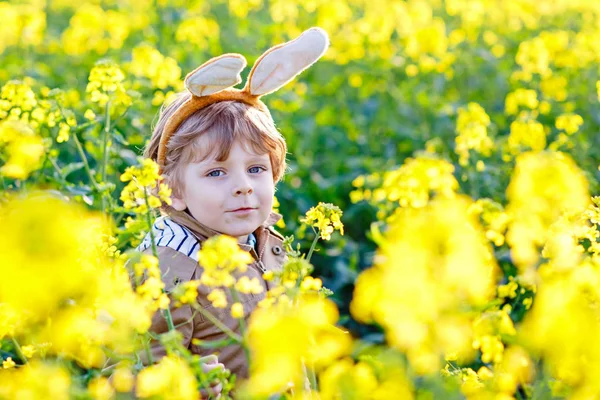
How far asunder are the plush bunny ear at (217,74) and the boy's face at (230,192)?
18 cm

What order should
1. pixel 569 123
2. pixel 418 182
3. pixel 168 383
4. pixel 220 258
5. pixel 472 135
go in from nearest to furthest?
pixel 168 383 < pixel 220 258 < pixel 418 182 < pixel 472 135 < pixel 569 123

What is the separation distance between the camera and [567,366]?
4.94ft

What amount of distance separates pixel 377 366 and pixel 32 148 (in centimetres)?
118

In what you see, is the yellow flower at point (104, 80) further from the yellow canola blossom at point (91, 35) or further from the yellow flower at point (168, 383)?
the yellow canola blossom at point (91, 35)

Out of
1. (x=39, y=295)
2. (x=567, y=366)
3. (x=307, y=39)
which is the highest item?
(x=307, y=39)

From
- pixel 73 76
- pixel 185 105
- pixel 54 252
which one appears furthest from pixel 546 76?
pixel 54 252

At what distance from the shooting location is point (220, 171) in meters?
2.64

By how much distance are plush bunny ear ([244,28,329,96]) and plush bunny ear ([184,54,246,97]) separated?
0.27 ft

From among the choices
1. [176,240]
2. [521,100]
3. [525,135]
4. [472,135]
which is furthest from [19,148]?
[521,100]

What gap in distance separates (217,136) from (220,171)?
10 cm

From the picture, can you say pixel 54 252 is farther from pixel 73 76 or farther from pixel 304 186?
pixel 73 76

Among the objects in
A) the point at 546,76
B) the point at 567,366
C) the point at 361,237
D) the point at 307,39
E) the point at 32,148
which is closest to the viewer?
the point at 567,366

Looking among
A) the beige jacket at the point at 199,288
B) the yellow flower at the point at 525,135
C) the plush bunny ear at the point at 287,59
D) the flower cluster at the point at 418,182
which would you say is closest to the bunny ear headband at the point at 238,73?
the plush bunny ear at the point at 287,59

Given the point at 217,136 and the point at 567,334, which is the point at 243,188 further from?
the point at 567,334
